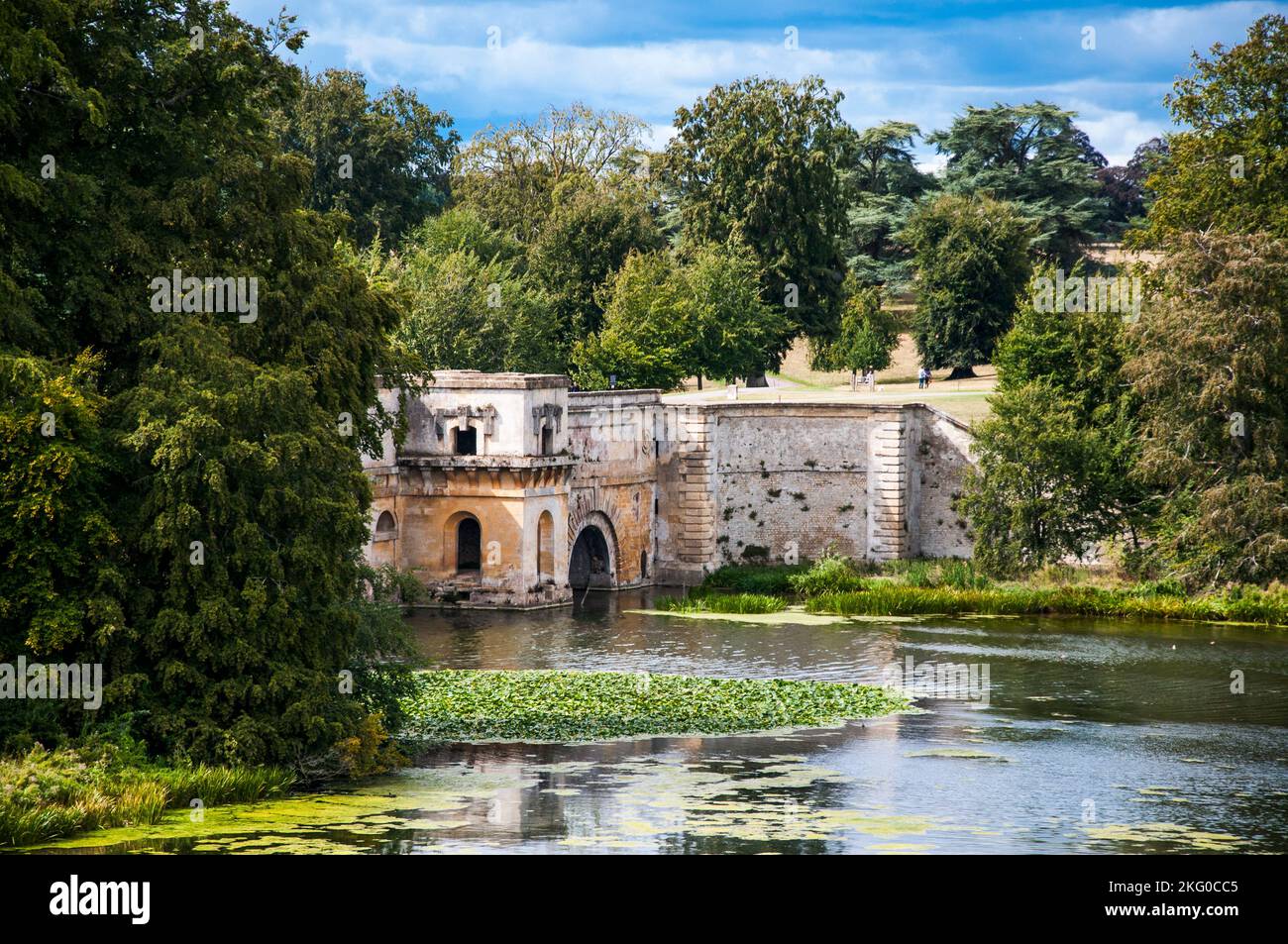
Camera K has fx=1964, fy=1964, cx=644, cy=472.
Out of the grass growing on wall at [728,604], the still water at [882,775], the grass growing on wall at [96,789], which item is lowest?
the still water at [882,775]

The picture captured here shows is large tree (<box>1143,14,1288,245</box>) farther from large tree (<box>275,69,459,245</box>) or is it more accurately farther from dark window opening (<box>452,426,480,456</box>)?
large tree (<box>275,69,459,245</box>)

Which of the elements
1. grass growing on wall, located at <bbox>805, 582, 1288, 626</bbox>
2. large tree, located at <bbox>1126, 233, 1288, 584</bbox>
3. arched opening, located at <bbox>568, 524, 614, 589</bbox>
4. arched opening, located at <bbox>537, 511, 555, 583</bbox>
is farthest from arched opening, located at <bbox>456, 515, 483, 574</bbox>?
large tree, located at <bbox>1126, 233, 1288, 584</bbox>

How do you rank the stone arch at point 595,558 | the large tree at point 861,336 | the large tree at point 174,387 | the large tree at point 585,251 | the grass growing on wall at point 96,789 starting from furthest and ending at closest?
1. the large tree at point 861,336
2. the large tree at point 585,251
3. the stone arch at point 595,558
4. the large tree at point 174,387
5. the grass growing on wall at point 96,789

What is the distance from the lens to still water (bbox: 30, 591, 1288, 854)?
82.1 feet

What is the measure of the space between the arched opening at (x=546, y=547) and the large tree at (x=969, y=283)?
28223mm

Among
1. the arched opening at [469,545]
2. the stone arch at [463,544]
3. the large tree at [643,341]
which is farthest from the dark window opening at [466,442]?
the large tree at [643,341]

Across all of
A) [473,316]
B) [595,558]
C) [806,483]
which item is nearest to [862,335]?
[473,316]

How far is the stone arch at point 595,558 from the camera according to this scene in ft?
186

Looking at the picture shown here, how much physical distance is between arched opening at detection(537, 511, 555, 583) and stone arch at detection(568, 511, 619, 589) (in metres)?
3.35

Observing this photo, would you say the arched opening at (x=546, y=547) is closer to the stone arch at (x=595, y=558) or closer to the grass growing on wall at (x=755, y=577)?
the stone arch at (x=595, y=558)

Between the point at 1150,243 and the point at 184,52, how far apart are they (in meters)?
34.4

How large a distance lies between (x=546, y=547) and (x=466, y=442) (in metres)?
3.57
